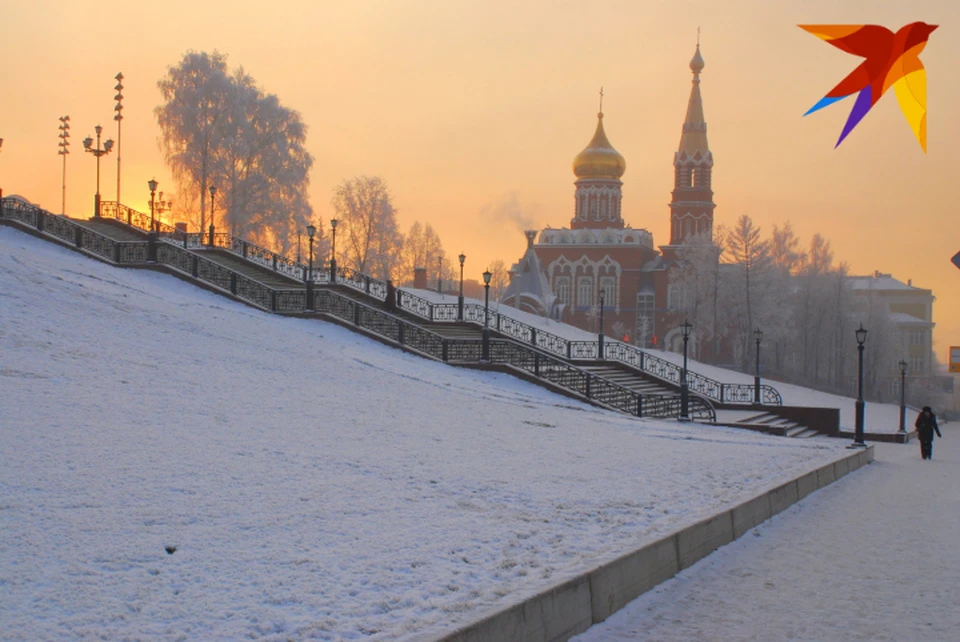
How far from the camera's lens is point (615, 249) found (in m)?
90.6

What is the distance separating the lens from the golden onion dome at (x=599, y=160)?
306 ft

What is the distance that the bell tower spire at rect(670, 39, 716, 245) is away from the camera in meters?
88.0

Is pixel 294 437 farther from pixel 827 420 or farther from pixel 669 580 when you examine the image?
pixel 827 420

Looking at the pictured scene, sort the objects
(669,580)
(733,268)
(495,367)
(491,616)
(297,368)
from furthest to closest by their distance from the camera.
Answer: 1. (733,268)
2. (495,367)
3. (297,368)
4. (669,580)
5. (491,616)

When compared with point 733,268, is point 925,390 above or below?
below

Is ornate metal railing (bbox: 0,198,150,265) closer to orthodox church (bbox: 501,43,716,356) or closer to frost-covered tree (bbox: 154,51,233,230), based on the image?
frost-covered tree (bbox: 154,51,233,230)

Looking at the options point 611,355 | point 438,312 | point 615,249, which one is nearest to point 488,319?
point 611,355

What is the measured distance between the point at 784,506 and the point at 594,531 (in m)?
4.71

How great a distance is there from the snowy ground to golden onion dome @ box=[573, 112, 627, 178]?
76082 millimetres

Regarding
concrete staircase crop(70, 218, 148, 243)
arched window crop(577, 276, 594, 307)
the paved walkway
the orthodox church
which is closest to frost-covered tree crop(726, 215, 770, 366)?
the orthodox church

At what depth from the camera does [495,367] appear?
26188mm

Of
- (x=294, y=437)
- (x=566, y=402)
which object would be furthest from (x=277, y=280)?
(x=294, y=437)

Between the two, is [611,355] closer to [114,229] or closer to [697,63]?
[114,229]

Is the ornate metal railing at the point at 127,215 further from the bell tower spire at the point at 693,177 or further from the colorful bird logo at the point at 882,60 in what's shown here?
the bell tower spire at the point at 693,177
